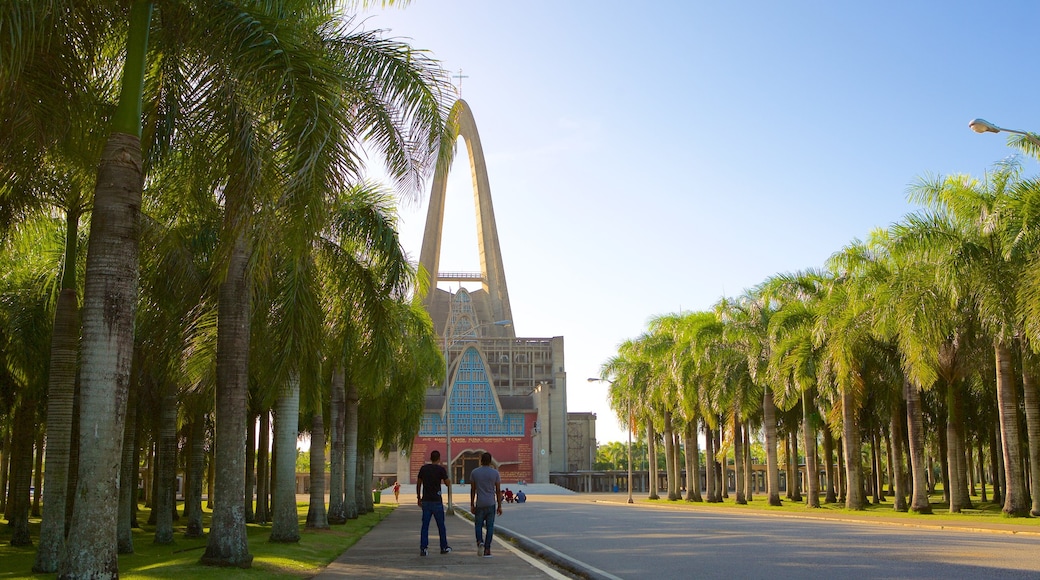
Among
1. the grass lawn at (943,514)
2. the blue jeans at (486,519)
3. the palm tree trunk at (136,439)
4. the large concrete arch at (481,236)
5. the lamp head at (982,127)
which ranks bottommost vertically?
the grass lawn at (943,514)

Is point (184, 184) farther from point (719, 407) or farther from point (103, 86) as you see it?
point (719, 407)

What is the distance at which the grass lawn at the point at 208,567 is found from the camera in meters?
14.2

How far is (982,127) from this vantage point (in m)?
23.7

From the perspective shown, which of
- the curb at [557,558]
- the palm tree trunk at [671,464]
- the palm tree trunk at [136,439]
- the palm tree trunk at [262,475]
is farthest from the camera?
the palm tree trunk at [671,464]

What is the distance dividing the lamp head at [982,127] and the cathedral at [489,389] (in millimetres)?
54689

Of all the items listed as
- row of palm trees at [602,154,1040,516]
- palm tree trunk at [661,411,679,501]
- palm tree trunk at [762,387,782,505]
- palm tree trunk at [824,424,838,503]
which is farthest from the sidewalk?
palm tree trunk at [661,411,679,501]

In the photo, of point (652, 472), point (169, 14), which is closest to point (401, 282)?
point (169, 14)

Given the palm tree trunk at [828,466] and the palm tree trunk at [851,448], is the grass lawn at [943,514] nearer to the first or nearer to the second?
the palm tree trunk at [851,448]

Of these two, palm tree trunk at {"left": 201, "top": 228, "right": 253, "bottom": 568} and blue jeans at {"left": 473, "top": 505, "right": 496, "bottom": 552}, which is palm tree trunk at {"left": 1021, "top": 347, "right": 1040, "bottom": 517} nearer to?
blue jeans at {"left": 473, "top": 505, "right": 496, "bottom": 552}

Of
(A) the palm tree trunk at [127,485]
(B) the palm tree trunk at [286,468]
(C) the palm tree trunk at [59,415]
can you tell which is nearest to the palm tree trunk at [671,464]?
(B) the palm tree trunk at [286,468]

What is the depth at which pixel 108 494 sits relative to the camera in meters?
10.7

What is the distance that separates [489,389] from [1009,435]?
78.1 metres

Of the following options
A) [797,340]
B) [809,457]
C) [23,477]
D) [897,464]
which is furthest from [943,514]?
[23,477]

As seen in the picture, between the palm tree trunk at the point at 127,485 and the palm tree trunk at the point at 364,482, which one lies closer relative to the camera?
the palm tree trunk at the point at 127,485
